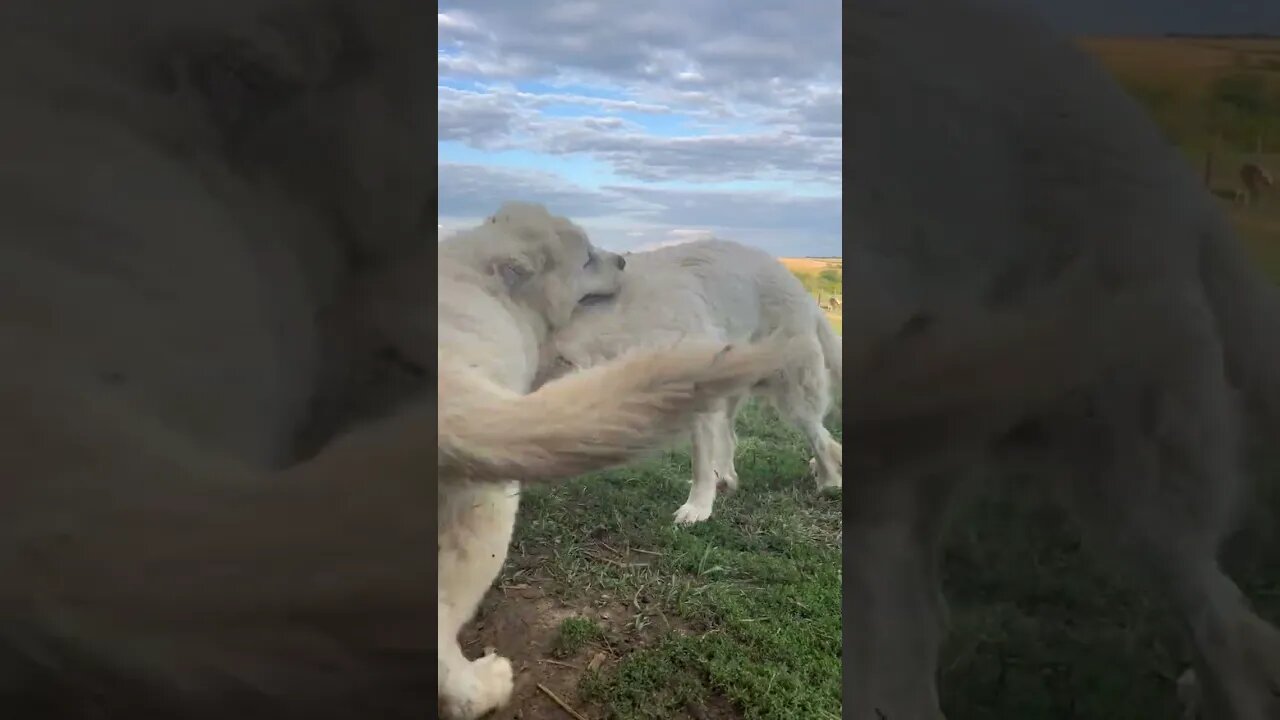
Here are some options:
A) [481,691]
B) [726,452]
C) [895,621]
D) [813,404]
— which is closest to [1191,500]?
[895,621]

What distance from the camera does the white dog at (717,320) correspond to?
3.42 ft

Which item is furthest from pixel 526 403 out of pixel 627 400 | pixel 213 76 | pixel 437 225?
pixel 213 76

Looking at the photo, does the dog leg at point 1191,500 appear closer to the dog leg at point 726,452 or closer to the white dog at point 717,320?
the white dog at point 717,320

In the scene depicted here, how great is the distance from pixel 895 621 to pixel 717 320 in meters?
0.52

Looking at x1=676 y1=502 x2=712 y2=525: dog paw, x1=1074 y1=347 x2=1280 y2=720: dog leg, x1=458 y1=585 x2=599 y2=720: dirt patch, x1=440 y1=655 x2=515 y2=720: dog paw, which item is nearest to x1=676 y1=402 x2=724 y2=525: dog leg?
x1=676 y1=502 x2=712 y2=525: dog paw

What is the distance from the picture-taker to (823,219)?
104 cm

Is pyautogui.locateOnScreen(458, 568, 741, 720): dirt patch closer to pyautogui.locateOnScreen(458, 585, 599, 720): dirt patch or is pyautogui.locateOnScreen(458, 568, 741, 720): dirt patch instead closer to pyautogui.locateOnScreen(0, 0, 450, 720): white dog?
pyautogui.locateOnScreen(458, 585, 599, 720): dirt patch

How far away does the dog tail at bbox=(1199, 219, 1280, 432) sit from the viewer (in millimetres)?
810

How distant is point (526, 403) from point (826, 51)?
2.28ft

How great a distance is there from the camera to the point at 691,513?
3.69 feet

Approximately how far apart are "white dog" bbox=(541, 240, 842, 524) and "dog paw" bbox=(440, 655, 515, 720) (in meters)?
0.35

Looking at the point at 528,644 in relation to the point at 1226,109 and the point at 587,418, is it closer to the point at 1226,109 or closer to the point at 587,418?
the point at 587,418

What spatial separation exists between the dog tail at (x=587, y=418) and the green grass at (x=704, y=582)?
0.14 m

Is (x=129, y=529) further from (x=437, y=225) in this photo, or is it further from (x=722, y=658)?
(x=722, y=658)
